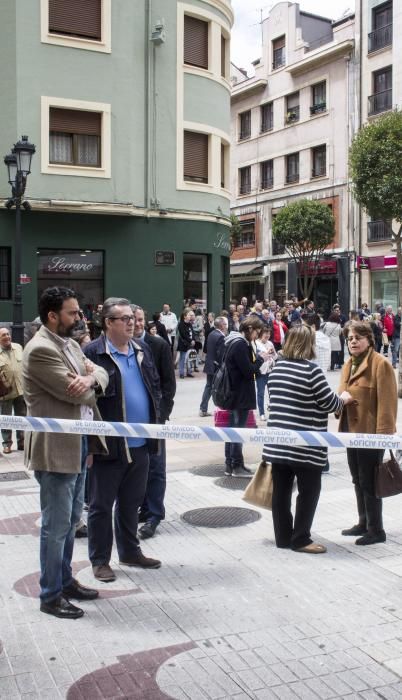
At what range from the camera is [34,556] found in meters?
5.59

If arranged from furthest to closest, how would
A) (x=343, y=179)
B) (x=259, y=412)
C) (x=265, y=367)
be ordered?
(x=343, y=179)
(x=259, y=412)
(x=265, y=367)

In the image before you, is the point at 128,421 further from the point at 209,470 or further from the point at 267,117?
the point at 267,117

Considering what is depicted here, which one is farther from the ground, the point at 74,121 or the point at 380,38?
the point at 380,38

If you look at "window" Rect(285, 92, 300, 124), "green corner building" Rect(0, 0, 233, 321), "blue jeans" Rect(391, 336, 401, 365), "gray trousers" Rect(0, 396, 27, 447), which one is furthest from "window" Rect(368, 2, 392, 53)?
"gray trousers" Rect(0, 396, 27, 447)

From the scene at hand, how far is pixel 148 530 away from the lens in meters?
6.09

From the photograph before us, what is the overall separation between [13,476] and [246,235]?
38.0 m

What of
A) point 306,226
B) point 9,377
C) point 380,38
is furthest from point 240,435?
point 380,38

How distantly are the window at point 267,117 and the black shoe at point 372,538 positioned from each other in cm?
3911

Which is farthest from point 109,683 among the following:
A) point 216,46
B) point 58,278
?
point 216,46

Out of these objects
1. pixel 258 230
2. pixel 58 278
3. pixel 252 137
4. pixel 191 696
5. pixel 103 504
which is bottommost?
pixel 191 696

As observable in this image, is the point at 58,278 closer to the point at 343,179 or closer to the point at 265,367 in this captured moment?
the point at 265,367

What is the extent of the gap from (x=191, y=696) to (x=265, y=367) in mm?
8428

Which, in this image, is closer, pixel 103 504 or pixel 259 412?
pixel 103 504

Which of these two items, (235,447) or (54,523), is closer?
(54,523)
